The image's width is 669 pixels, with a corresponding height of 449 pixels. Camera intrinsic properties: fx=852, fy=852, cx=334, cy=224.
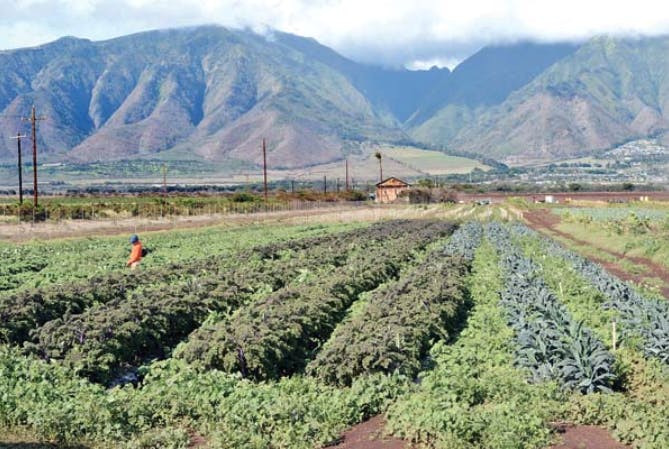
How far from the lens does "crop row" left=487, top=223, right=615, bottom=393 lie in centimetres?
1205

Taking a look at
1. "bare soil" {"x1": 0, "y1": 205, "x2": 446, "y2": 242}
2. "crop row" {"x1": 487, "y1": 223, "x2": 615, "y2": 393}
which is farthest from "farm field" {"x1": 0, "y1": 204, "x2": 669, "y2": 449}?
"bare soil" {"x1": 0, "y1": 205, "x2": 446, "y2": 242}

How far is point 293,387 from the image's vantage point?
39.4ft

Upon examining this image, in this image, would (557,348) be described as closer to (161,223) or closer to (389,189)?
(161,223)

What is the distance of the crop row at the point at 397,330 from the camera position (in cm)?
1255

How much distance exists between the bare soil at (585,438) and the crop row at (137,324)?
21.9ft

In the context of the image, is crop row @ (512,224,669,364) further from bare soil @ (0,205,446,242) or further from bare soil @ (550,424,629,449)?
bare soil @ (0,205,446,242)

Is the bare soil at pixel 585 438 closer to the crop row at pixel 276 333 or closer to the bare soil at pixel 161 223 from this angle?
the crop row at pixel 276 333

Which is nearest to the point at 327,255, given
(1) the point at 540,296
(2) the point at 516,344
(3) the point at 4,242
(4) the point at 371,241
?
(4) the point at 371,241

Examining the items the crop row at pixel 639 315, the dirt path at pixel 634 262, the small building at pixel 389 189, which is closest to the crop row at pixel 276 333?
the crop row at pixel 639 315

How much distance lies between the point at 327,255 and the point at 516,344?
16.1m

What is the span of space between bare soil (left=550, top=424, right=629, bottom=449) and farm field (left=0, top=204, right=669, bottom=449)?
5cm

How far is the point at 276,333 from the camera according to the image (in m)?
13.8

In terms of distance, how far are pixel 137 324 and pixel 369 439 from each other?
19.4 ft

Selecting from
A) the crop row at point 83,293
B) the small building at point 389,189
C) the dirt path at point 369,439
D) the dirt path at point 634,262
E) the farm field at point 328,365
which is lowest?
the dirt path at point 634,262
